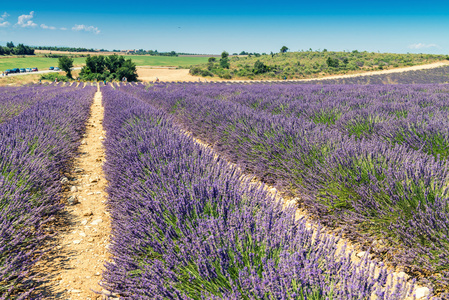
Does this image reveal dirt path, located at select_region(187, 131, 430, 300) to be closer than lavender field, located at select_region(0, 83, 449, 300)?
No

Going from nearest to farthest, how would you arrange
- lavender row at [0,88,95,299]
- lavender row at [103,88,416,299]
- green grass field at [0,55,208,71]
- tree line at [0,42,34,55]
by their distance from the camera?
1. lavender row at [103,88,416,299]
2. lavender row at [0,88,95,299]
3. green grass field at [0,55,208,71]
4. tree line at [0,42,34,55]

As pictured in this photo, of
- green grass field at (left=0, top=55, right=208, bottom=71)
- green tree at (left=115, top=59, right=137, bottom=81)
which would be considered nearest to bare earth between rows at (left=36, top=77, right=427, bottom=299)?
green tree at (left=115, top=59, right=137, bottom=81)

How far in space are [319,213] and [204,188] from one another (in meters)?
1.46

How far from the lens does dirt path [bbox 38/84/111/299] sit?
1908 mm

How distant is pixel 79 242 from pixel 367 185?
9.04ft

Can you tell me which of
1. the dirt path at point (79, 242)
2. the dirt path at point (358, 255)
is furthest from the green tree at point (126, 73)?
the dirt path at point (358, 255)

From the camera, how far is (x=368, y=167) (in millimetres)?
2646

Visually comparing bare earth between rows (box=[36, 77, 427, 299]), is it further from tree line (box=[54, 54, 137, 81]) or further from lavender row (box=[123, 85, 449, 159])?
tree line (box=[54, 54, 137, 81])

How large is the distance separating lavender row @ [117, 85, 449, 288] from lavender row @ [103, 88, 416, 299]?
0.42 meters

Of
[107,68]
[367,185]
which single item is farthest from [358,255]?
[107,68]

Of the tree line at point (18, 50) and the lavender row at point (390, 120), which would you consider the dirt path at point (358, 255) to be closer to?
the lavender row at point (390, 120)

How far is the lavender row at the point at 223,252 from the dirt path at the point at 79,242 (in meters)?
0.33

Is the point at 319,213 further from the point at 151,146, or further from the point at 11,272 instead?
the point at 11,272

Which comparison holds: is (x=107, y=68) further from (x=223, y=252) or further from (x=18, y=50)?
(x=18, y=50)
